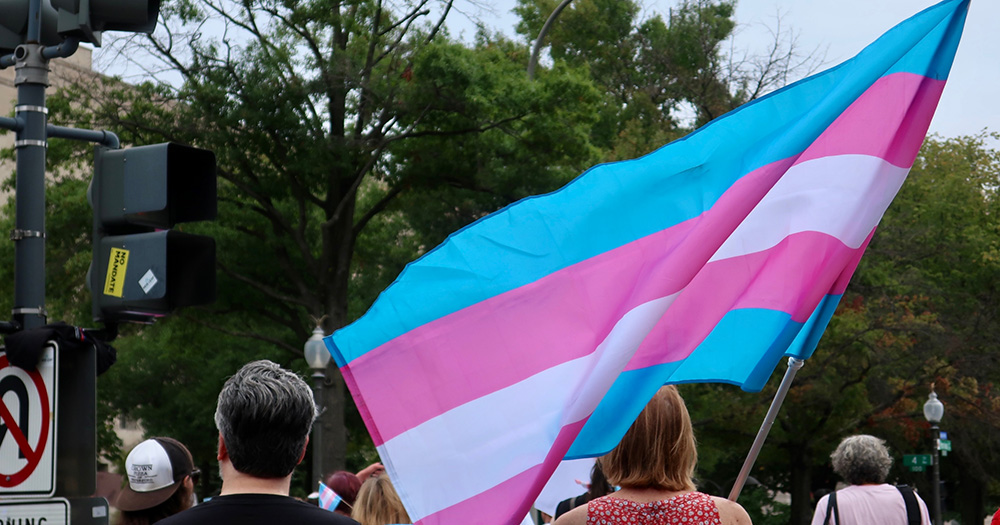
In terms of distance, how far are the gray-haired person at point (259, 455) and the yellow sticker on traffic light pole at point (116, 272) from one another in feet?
8.57

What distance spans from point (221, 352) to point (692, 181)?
79.0 ft

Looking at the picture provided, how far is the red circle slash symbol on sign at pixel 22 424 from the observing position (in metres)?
4.91

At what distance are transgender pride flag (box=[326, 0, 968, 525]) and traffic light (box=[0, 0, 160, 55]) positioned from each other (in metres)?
2.20

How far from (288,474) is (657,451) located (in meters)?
1.20


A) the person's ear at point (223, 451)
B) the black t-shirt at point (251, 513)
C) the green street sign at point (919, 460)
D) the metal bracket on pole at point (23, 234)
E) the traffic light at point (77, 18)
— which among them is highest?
the traffic light at point (77, 18)

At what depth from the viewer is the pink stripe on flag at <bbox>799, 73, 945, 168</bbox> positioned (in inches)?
183

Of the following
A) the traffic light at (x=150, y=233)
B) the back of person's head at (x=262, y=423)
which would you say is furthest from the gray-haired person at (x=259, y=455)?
the traffic light at (x=150, y=233)

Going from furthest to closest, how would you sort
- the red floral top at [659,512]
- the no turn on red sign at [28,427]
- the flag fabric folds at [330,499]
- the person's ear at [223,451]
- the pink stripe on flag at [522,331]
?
1. the flag fabric folds at [330,499]
2. the no turn on red sign at [28,427]
3. the pink stripe on flag at [522,331]
4. the red floral top at [659,512]
5. the person's ear at [223,451]

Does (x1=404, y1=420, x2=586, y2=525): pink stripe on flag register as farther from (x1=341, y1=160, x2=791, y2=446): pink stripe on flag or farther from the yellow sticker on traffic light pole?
the yellow sticker on traffic light pole

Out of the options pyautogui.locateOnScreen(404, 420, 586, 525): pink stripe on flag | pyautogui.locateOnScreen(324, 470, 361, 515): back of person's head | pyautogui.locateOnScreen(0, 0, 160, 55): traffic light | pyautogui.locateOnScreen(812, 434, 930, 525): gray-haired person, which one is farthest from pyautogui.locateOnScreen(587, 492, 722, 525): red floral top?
pyautogui.locateOnScreen(0, 0, 160, 55): traffic light

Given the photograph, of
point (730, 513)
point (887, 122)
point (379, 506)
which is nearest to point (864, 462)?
point (887, 122)

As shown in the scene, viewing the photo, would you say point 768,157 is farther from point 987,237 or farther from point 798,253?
point 987,237

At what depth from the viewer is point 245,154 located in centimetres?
2128

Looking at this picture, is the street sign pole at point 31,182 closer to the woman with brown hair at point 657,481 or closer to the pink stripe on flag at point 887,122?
the woman with brown hair at point 657,481
